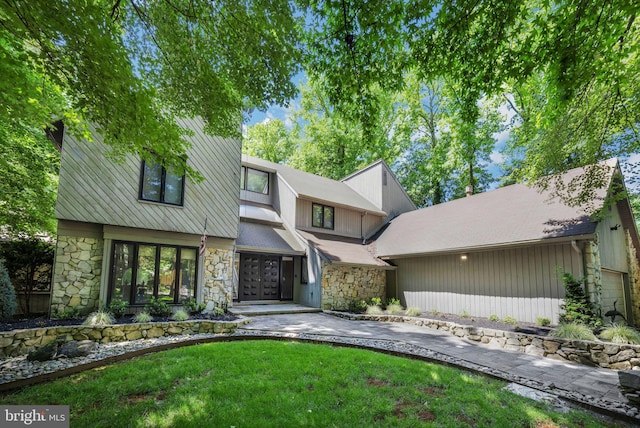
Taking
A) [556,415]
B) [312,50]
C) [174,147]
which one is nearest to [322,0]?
[312,50]

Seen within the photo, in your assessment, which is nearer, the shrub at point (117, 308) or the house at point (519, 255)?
the shrub at point (117, 308)

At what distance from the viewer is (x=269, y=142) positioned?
26812 millimetres

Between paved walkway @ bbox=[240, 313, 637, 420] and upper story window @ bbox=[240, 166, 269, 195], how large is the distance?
22.6 feet

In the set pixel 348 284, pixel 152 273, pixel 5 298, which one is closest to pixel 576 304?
pixel 348 284

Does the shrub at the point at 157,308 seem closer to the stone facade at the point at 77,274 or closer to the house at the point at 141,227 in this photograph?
the house at the point at 141,227

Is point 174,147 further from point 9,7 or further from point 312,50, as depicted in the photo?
point 312,50

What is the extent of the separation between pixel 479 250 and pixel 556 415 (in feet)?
23.3

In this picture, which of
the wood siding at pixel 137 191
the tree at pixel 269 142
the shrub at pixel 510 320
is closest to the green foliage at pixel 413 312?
the shrub at pixel 510 320

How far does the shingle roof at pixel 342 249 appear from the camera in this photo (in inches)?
479

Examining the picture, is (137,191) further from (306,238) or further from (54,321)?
(306,238)

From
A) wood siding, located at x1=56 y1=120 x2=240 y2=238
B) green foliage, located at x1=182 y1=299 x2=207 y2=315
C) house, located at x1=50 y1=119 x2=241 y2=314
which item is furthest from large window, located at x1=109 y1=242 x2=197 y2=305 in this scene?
wood siding, located at x1=56 y1=120 x2=240 y2=238

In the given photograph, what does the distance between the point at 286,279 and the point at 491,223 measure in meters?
8.70

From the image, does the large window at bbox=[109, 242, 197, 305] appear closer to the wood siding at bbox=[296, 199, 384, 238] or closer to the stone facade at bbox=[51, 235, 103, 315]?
the stone facade at bbox=[51, 235, 103, 315]

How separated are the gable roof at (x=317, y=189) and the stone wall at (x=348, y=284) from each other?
3.50 meters
